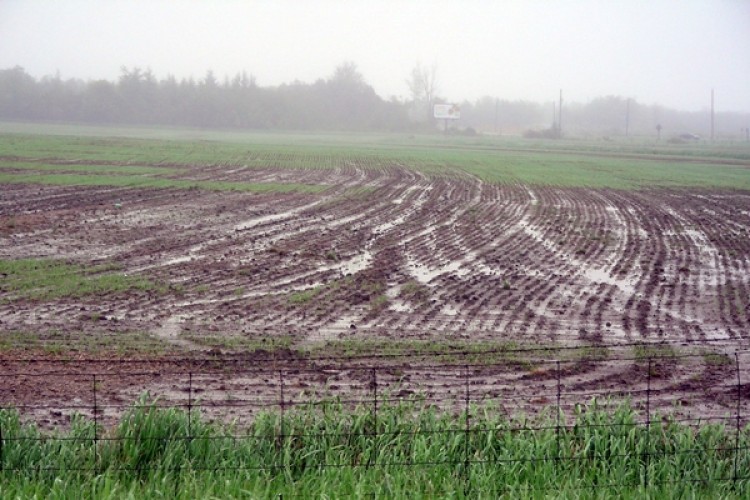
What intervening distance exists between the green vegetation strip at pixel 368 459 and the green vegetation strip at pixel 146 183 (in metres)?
27.6

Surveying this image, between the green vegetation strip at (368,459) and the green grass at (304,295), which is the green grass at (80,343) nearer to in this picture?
the green grass at (304,295)

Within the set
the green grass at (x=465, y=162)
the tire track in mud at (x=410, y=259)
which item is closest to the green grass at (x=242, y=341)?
the tire track in mud at (x=410, y=259)

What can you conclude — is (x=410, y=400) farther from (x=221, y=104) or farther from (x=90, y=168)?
(x=221, y=104)

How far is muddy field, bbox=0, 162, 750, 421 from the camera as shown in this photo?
9.99 metres

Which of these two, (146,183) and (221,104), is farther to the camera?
(221,104)

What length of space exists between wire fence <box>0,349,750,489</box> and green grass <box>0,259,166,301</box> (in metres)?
4.70

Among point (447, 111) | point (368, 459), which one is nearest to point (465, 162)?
point (368, 459)

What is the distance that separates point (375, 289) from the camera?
51.6ft

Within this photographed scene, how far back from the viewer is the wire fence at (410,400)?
6723 millimetres

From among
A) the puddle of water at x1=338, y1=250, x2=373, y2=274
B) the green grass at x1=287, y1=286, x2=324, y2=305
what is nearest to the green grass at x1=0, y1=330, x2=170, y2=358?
the green grass at x1=287, y1=286, x2=324, y2=305

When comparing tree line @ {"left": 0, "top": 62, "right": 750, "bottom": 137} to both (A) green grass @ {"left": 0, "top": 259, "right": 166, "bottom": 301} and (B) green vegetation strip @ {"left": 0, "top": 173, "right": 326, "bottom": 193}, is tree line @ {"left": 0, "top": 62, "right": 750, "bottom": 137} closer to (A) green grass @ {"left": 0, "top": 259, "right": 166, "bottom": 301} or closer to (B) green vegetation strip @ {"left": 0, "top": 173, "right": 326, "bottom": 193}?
(B) green vegetation strip @ {"left": 0, "top": 173, "right": 326, "bottom": 193}

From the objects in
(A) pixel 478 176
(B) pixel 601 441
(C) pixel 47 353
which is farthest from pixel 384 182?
(B) pixel 601 441

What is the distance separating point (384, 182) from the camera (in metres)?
40.8

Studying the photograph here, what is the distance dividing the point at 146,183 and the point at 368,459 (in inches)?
1213
